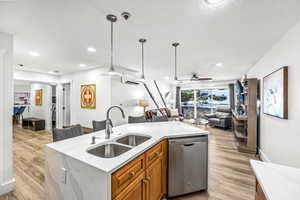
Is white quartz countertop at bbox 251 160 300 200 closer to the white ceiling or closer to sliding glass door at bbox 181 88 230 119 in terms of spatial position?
the white ceiling

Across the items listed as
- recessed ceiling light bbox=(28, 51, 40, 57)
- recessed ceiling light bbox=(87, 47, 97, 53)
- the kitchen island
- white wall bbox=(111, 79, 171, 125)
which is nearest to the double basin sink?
the kitchen island

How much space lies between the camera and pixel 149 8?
5.11 ft

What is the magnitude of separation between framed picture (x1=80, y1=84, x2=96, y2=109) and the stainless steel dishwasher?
372 cm

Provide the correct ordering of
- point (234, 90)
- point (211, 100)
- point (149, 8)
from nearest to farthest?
point (149, 8) < point (234, 90) < point (211, 100)

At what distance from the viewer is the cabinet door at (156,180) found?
1.42 metres

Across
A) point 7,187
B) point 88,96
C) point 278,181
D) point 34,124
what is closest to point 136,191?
point 278,181

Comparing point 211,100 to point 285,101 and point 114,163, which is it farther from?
point 114,163

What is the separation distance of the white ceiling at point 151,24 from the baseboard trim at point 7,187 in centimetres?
234

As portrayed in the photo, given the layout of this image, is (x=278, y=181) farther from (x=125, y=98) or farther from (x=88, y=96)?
(x=88, y=96)

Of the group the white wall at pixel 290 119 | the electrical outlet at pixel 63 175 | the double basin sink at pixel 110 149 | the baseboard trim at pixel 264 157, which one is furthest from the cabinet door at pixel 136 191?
the baseboard trim at pixel 264 157

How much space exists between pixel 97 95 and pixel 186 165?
12.5 feet

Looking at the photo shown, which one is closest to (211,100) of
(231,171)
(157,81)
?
(157,81)

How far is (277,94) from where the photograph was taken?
2.22 m

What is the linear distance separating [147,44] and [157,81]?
18.1 feet
